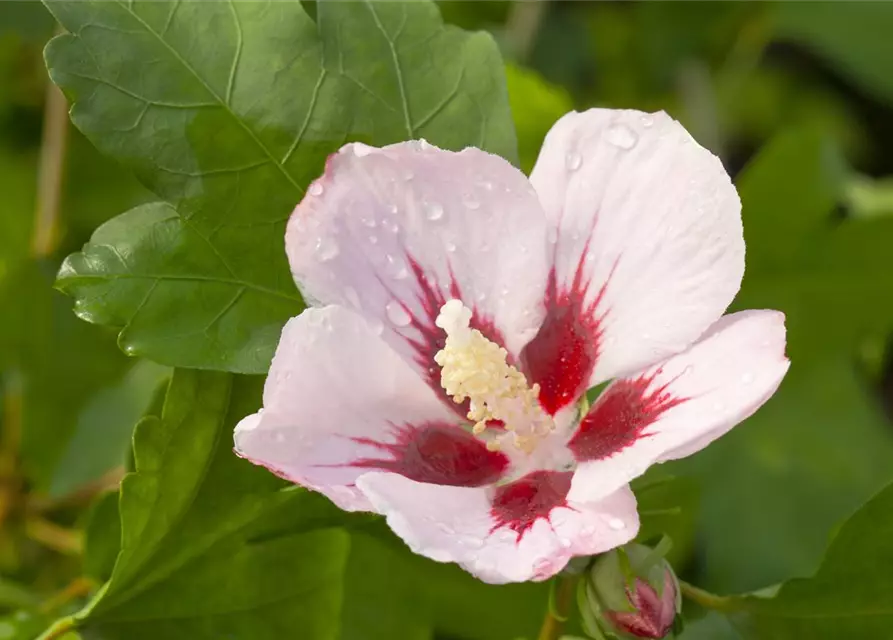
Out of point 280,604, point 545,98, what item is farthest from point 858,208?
point 280,604

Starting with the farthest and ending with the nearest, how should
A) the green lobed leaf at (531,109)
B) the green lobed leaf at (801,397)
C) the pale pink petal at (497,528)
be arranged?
the green lobed leaf at (801,397), the green lobed leaf at (531,109), the pale pink petal at (497,528)

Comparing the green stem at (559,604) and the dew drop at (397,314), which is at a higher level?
the dew drop at (397,314)

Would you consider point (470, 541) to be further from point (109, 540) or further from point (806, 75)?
point (806, 75)

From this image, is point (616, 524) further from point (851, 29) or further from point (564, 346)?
point (851, 29)

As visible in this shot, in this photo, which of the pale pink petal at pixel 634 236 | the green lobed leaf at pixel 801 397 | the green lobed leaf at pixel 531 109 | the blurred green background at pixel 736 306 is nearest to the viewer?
the pale pink petal at pixel 634 236

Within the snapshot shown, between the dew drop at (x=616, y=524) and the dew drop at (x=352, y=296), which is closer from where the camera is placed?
the dew drop at (x=616, y=524)

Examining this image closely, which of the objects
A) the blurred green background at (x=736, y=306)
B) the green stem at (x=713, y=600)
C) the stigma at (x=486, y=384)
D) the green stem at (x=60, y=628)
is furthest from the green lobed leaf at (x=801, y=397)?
the green stem at (x=60, y=628)

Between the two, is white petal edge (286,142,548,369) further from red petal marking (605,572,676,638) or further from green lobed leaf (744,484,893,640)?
green lobed leaf (744,484,893,640)

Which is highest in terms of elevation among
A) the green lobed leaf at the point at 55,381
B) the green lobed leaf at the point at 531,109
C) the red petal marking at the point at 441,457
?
the green lobed leaf at the point at 531,109

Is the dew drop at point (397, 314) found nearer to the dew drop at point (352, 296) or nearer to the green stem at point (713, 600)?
the dew drop at point (352, 296)
